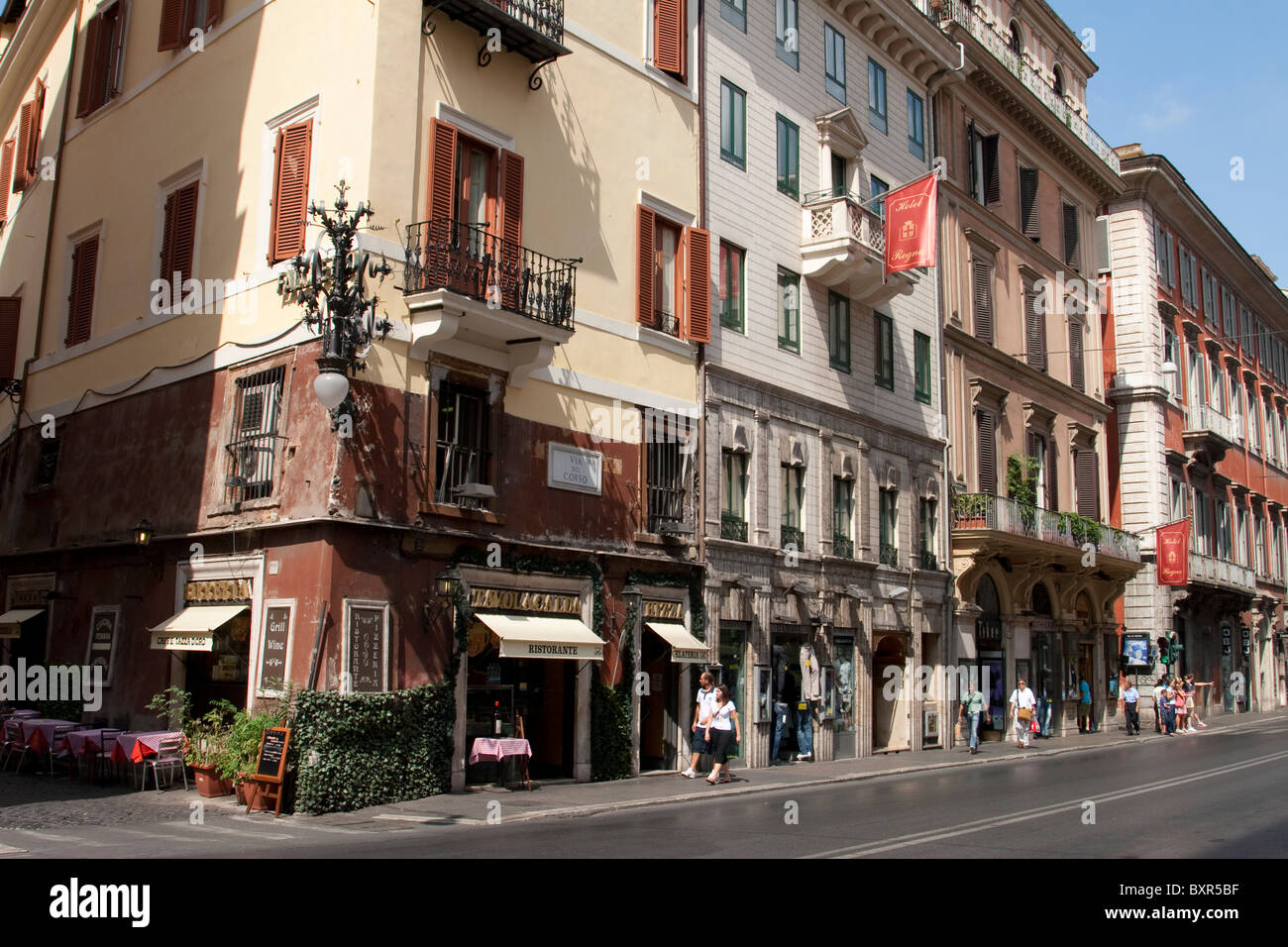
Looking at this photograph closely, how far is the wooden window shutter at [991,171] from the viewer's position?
36.1 metres

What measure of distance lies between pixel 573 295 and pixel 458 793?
8.40 m

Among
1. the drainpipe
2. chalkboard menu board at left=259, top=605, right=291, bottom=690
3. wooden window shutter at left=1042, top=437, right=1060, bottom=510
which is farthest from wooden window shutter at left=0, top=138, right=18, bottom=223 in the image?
wooden window shutter at left=1042, top=437, right=1060, bottom=510

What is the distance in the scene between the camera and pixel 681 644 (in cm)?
2134

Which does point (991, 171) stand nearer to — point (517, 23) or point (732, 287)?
point (732, 287)

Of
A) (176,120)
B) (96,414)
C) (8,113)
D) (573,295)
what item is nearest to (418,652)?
(573,295)

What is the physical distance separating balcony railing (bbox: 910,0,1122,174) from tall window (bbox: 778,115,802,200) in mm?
7222

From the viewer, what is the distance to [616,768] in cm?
2033

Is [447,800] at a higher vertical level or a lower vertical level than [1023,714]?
lower

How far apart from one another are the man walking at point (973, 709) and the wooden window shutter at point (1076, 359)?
1359cm

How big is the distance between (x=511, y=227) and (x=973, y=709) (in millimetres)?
16668

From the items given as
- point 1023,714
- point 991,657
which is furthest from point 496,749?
point 991,657

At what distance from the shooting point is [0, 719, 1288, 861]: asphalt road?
37.4ft
